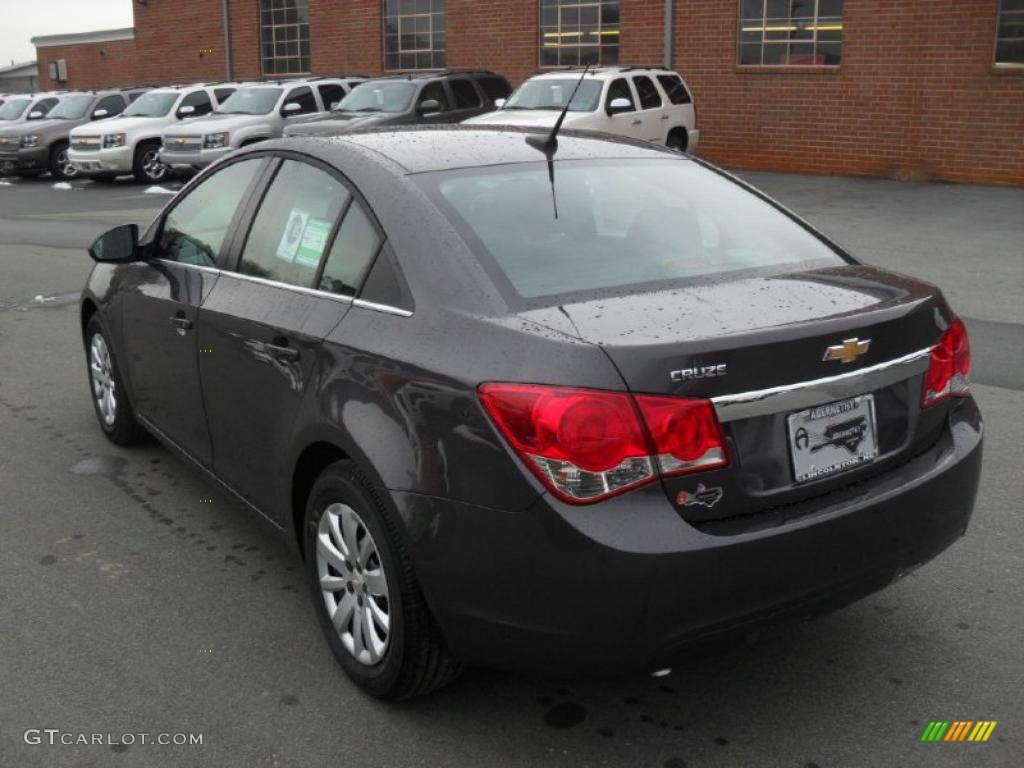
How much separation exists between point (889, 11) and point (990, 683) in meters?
17.2

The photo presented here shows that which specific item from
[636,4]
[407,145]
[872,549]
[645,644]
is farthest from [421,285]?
[636,4]

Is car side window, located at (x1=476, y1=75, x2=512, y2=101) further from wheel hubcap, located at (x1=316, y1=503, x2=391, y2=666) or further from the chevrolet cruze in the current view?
wheel hubcap, located at (x1=316, y1=503, x2=391, y2=666)

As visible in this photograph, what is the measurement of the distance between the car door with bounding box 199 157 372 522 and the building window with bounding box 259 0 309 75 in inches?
1052

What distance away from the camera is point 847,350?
9.73 feet

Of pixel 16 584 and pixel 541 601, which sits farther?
pixel 16 584

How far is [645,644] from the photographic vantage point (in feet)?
9.02

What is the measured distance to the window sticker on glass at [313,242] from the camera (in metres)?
3.71

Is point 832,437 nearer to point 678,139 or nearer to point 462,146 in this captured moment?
point 462,146

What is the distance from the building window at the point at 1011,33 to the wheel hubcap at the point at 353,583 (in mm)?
16881

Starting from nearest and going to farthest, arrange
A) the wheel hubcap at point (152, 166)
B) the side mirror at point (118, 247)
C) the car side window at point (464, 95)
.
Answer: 1. the side mirror at point (118, 247)
2. the car side window at point (464, 95)
3. the wheel hubcap at point (152, 166)

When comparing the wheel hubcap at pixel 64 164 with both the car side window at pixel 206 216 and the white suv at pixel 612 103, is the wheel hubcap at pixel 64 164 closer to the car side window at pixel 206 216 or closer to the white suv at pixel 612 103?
the white suv at pixel 612 103

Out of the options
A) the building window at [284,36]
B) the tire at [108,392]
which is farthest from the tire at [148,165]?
the tire at [108,392]

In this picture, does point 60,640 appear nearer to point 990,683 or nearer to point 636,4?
point 990,683

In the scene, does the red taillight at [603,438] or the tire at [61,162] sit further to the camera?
the tire at [61,162]
